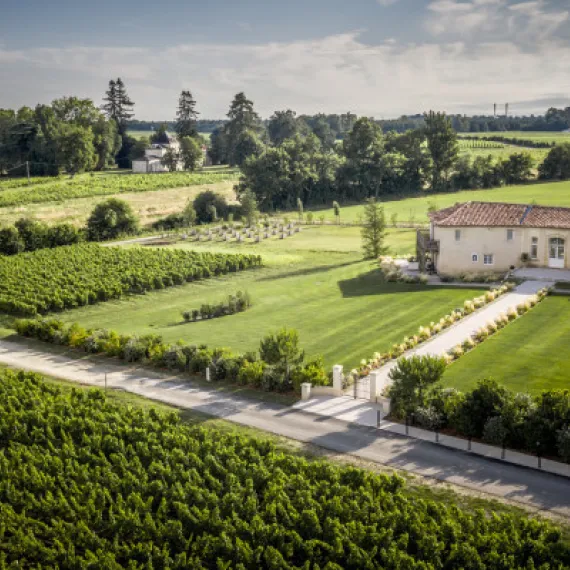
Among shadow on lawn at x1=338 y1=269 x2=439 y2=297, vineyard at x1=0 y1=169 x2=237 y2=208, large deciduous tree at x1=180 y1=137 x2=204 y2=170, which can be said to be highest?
large deciduous tree at x1=180 y1=137 x2=204 y2=170

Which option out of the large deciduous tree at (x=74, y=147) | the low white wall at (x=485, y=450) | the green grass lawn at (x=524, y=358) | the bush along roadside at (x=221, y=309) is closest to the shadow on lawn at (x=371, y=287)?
the bush along roadside at (x=221, y=309)

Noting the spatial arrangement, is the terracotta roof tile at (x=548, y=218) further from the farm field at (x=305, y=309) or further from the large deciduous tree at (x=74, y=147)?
the large deciduous tree at (x=74, y=147)

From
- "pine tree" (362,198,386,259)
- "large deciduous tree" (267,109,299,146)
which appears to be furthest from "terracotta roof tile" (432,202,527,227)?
"large deciduous tree" (267,109,299,146)

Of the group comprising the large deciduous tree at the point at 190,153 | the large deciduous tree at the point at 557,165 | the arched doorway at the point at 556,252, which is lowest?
the arched doorway at the point at 556,252

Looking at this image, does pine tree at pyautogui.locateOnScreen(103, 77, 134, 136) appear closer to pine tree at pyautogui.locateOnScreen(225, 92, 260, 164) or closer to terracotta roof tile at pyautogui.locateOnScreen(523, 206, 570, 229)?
pine tree at pyautogui.locateOnScreen(225, 92, 260, 164)

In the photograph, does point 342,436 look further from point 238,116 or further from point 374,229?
point 238,116

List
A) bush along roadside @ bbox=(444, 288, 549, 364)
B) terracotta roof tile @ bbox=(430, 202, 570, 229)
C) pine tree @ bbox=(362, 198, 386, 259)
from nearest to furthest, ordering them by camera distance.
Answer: bush along roadside @ bbox=(444, 288, 549, 364) → terracotta roof tile @ bbox=(430, 202, 570, 229) → pine tree @ bbox=(362, 198, 386, 259)
